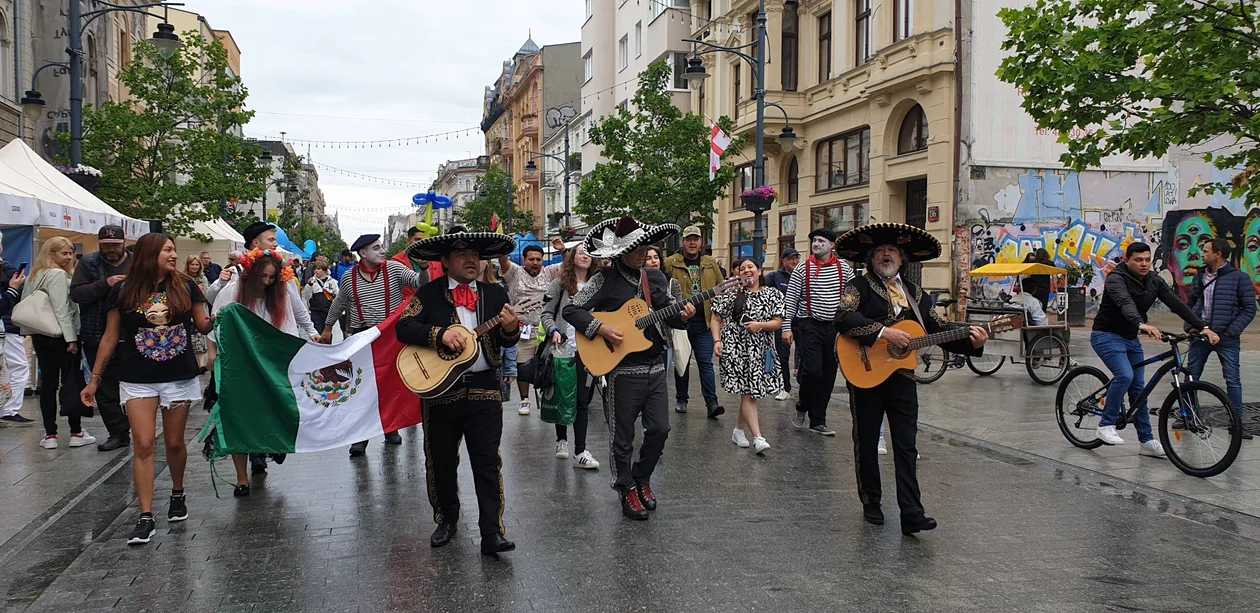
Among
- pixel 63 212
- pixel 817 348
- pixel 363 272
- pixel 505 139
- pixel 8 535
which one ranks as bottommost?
pixel 8 535

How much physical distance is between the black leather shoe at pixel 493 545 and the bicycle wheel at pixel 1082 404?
5.51 meters

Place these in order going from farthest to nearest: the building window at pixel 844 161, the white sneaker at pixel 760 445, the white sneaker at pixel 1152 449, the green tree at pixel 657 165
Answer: the building window at pixel 844 161 < the green tree at pixel 657 165 < the white sneaker at pixel 760 445 < the white sneaker at pixel 1152 449

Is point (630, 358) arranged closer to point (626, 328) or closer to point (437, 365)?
point (626, 328)

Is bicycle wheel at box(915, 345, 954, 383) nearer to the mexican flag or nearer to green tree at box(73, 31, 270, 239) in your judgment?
the mexican flag

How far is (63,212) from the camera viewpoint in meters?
12.4

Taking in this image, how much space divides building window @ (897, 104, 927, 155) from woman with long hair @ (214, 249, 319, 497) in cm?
1952

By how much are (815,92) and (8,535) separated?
2583 centimetres

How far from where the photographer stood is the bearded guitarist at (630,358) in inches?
232

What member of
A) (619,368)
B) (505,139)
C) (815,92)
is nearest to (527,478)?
(619,368)

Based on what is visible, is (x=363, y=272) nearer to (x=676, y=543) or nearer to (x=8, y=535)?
(x=8, y=535)

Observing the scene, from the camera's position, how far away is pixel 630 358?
19.4 ft

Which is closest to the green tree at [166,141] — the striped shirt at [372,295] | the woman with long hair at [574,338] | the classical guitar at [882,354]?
the striped shirt at [372,295]

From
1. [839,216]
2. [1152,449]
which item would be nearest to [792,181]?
[839,216]

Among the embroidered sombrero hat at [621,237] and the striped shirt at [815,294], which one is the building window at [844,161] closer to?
the striped shirt at [815,294]
